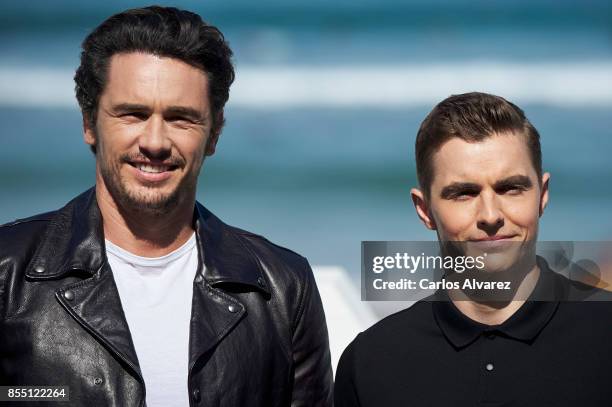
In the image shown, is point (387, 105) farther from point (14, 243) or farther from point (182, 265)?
point (14, 243)

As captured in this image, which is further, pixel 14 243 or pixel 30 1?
pixel 30 1

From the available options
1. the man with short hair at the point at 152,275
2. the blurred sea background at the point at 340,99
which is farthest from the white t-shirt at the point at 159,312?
the blurred sea background at the point at 340,99

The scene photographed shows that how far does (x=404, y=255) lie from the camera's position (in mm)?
2199

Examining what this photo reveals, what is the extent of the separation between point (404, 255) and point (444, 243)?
0.34 metres

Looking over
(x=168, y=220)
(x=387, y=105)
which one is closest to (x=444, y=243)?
(x=168, y=220)

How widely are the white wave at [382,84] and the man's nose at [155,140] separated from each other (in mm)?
1387

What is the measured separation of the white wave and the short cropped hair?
127 cm

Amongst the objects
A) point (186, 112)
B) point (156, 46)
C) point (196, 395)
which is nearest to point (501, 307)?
point (196, 395)

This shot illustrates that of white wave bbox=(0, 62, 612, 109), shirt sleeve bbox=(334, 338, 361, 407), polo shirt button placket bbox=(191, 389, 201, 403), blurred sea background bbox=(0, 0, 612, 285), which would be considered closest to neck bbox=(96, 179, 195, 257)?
polo shirt button placket bbox=(191, 389, 201, 403)

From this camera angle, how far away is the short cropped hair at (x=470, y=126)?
6.13 feet

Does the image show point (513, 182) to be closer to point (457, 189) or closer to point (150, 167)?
point (457, 189)

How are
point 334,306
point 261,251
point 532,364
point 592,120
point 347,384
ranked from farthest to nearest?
1. point 592,120
2. point 334,306
3. point 261,251
4. point 347,384
5. point 532,364

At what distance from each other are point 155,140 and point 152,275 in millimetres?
285

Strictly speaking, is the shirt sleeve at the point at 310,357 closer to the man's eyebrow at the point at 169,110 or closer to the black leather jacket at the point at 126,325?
the black leather jacket at the point at 126,325
